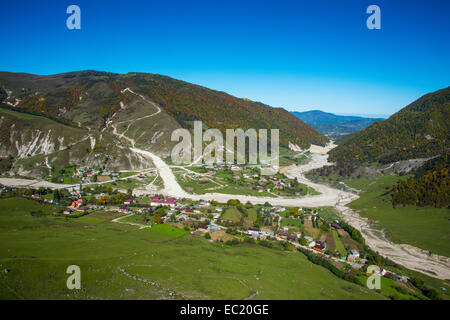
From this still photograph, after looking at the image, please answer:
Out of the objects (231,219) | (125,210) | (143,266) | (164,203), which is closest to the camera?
(143,266)

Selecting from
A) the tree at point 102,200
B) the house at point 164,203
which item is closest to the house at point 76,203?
the tree at point 102,200

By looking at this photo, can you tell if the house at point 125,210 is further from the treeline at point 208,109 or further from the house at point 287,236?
the treeline at point 208,109

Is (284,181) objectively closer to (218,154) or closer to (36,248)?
(218,154)

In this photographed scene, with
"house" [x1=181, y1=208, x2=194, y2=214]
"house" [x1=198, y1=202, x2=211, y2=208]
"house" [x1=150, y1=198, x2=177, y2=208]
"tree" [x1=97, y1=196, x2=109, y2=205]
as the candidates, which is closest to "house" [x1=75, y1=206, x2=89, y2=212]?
"tree" [x1=97, y1=196, x2=109, y2=205]

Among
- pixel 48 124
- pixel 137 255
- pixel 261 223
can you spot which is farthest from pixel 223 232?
pixel 48 124

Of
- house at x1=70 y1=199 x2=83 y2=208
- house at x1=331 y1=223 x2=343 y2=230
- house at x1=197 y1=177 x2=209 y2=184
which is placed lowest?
house at x1=331 y1=223 x2=343 y2=230

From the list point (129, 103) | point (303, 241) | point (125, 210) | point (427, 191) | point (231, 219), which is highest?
point (129, 103)

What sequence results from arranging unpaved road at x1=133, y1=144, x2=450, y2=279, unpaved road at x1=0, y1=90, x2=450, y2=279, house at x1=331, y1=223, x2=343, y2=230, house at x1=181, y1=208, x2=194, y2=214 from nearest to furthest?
unpaved road at x1=133, y1=144, x2=450, y2=279, unpaved road at x1=0, y1=90, x2=450, y2=279, house at x1=331, y1=223, x2=343, y2=230, house at x1=181, y1=208, x2=194, y2=214

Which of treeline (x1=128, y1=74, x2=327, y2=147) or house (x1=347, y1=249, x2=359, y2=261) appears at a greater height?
treeline (x1=128, y1=74, x2=327, y2=147)

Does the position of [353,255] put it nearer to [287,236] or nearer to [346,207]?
[287,236]

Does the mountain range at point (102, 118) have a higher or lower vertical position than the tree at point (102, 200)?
higher

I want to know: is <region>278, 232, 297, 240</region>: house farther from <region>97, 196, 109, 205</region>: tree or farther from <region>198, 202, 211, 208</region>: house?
<region>97, 196, 109, 205</region>: tree

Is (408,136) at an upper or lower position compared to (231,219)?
upper

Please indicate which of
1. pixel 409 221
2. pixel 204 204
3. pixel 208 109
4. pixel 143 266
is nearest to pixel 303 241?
pixel 204 204
